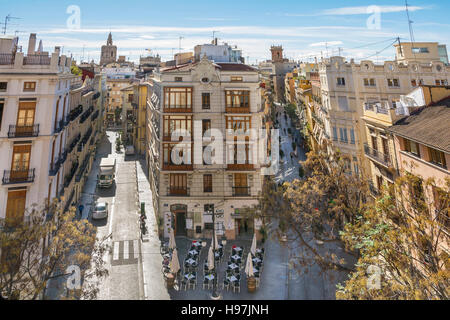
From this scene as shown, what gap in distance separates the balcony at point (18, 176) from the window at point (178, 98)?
1275 centimetres

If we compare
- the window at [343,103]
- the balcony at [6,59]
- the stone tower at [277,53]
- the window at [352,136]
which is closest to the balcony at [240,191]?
the window at [352,136]

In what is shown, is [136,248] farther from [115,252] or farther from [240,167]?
[240,167]

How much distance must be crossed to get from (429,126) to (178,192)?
2082 cm

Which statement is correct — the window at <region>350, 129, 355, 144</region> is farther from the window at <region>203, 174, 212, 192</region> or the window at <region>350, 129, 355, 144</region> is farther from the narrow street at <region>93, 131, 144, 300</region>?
the narrow street at <region>93, 131, 144, 300</region>

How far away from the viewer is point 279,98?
371 ft

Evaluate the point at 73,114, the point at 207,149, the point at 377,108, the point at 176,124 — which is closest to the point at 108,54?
the point at 73,114

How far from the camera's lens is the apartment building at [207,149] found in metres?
25.9

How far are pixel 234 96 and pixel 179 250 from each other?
15805 millimetres

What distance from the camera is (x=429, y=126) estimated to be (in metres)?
15.9

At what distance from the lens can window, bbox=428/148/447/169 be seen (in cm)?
Result: 1422

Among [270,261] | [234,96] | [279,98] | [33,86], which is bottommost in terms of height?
[270,261]
